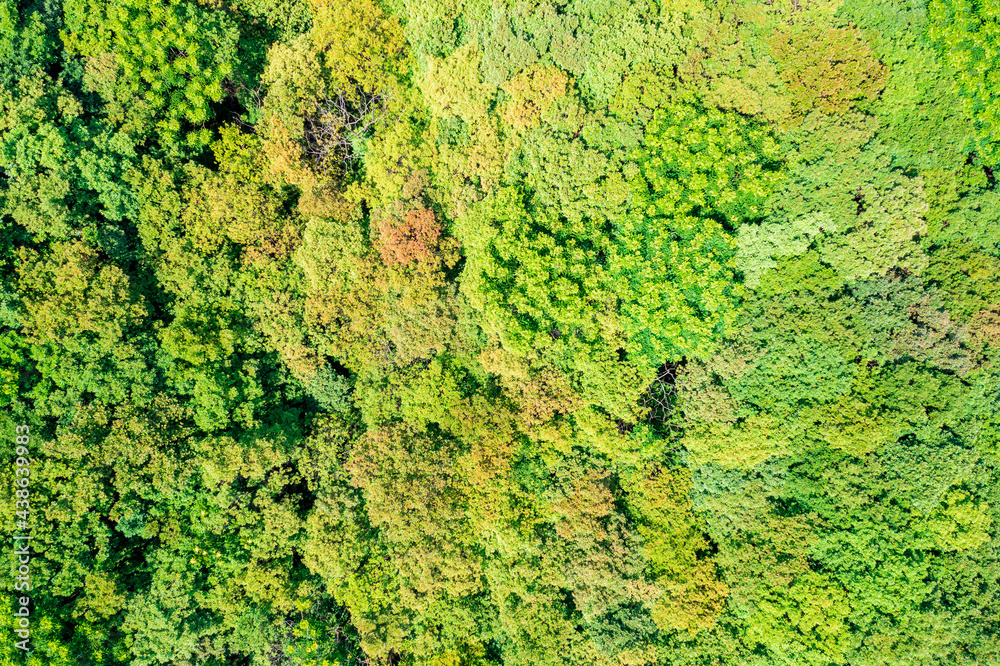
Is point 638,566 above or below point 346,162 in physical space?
below

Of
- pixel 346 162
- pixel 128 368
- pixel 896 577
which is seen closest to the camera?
pixel 896 577

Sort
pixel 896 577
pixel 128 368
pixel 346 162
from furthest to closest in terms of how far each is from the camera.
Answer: pixel 346 162
pixel 128 368
pixel 896 577

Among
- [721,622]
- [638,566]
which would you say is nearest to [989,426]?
[721,622]

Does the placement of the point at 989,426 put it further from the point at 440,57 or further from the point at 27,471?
the point at 27,471

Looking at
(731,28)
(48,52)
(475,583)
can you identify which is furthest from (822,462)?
(48,52)

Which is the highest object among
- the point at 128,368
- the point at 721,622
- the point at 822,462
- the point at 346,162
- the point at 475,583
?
the point at 346,162

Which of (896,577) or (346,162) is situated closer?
(896,577)
